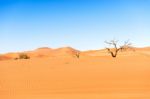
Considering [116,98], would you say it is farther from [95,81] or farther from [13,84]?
[13,84]

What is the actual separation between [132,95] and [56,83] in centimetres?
426

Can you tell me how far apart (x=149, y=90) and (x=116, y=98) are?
197 centimetres

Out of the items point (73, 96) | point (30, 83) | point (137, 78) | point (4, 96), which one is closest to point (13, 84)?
point (30, 83)

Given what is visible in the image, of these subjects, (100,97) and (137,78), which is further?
(137,78)

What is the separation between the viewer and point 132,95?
8.67 metres

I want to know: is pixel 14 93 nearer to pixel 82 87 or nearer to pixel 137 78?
pixel 82 87

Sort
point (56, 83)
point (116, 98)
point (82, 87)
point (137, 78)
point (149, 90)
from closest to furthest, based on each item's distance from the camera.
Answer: point (116, 98)
point (149, 90)
point (82, 87)
point (56, 83)
point (137, 78)

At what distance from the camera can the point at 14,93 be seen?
9.95 m

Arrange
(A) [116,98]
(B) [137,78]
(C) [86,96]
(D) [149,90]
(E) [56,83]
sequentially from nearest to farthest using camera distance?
(A) [116,98] → (C) [86,96] → (D) [149,90] → (E) [56,83] → (B) [137,78]

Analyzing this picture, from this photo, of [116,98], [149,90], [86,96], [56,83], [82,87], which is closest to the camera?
[116,98]

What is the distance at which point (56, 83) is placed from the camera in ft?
40.1

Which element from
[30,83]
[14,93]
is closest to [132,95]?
[14,93]

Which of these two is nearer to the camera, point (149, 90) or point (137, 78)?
point (149, 90)

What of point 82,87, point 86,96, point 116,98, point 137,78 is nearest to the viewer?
point 116,98
